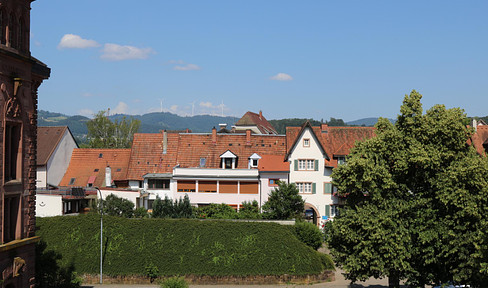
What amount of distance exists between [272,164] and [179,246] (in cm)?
1733

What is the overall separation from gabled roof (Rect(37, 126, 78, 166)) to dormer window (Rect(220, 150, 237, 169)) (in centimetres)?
1931

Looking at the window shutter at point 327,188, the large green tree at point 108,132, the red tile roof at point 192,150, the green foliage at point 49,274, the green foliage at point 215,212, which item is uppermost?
the large green tree at point 108,132

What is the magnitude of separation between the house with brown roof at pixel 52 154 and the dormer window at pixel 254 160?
21.1 metres

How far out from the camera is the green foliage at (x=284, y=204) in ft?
160

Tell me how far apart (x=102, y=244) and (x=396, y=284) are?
21908 millimetres

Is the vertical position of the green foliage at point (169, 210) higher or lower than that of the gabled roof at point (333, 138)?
lower

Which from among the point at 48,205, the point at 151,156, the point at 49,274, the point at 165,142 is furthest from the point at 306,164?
the point at 49,274

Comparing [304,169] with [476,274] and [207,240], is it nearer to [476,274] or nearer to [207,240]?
[207,240]

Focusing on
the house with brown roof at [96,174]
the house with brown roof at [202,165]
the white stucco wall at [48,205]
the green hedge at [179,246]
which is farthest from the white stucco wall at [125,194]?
the green hedge at [179,246]

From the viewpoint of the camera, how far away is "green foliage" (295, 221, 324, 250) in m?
45.1

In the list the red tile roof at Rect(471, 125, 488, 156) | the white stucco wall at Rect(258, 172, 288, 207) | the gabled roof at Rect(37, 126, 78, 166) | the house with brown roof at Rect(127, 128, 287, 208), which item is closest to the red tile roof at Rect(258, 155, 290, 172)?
the house with brown roof at Rect(127, 128, 287, 208)

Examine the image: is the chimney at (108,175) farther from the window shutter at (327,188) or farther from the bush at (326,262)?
the bush at (326,262)

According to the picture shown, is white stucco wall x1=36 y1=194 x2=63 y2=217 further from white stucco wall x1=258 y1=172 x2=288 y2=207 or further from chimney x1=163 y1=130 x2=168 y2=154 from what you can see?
white stucco wall x1=258 y1=172 x2=288 y2=207

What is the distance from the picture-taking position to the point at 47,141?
63.2 meters
